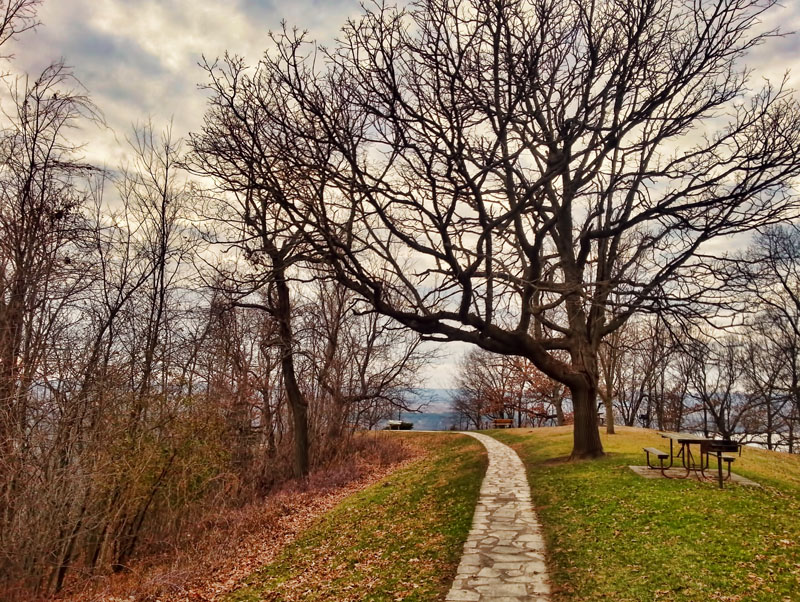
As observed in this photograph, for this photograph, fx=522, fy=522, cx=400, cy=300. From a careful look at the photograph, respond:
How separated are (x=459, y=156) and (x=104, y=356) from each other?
8.05 meters

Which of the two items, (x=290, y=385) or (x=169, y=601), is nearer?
(x=169, y=601)

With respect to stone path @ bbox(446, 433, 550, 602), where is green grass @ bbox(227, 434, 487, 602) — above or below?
below

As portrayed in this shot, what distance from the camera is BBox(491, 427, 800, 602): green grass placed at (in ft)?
18.5

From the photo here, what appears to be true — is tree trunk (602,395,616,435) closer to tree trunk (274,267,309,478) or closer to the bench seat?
the bench seat

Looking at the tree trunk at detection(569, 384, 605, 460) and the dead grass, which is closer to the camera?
the dead grass

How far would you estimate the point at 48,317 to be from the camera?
29.0 ft

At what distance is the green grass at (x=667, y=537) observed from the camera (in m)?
5.64

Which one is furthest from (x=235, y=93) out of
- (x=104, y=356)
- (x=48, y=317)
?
(x=104, y=356)

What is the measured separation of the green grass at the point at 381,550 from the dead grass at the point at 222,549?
63 cm

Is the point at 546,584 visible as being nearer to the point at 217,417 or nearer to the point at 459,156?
the point at 459,156

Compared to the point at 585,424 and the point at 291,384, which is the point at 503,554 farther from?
the point at 291,384

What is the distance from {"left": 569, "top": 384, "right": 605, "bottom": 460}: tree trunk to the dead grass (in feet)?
20.6

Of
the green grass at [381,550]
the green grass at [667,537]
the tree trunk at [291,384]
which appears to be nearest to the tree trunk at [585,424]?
the green grass at [667,537]

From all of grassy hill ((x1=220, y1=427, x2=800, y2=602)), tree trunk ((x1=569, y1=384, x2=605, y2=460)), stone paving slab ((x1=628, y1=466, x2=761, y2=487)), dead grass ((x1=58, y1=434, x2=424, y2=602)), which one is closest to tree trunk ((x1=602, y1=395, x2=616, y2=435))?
tree trunk ((x1=569, y1=384, x2=605, y2=460))
